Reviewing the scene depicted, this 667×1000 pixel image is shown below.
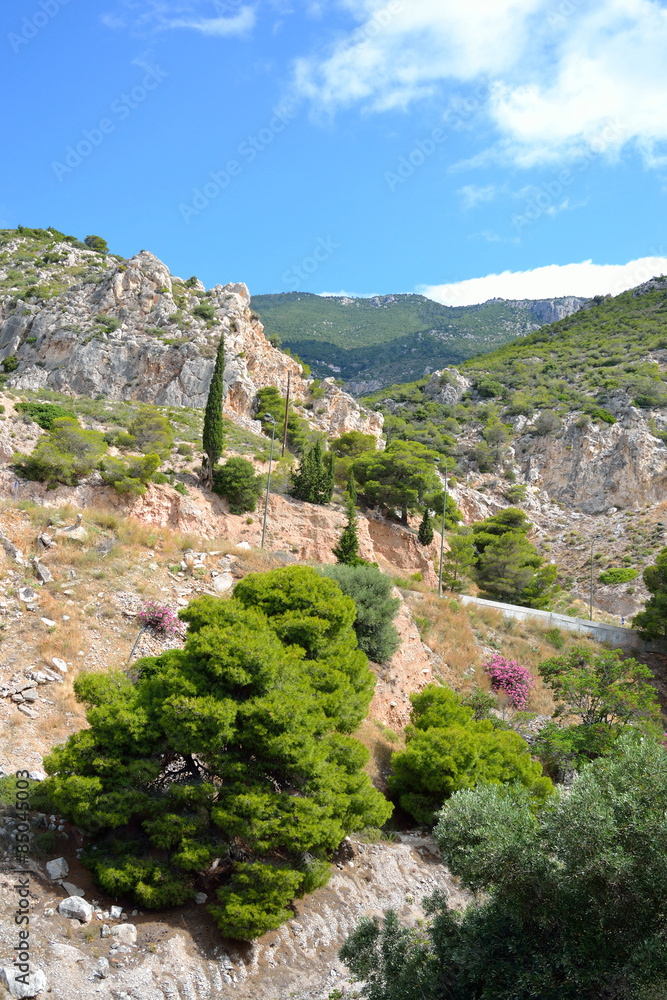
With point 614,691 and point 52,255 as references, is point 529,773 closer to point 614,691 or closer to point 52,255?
point 614,691

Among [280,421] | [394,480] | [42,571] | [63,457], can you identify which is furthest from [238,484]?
[280,421]

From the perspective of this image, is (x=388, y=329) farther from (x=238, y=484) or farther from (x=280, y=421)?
(x=238, y=484)

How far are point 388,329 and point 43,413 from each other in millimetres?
111499

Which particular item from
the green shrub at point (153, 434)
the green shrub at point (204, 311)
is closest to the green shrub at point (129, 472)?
the green shrub at point (153, 434)

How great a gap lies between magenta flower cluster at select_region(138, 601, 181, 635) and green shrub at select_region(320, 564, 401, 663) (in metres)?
5.30

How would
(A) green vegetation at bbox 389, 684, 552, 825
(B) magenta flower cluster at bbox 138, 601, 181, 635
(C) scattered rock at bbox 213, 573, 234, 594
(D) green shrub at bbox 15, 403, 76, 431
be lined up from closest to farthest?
(A) green vegetation at bbox 389, 684, 552, 825 < (B) magenta flower cluster at bbox 138, 601, 181, 635 < (C) scattered rock at bbox 213, 573, 234, 594 < (D) green shrub at bbox 15, 403, 76, 431

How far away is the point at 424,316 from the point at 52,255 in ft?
309

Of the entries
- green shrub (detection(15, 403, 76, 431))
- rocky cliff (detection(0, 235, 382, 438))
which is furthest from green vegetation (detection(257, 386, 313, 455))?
green shrub (detection(15, 403, 76, 431))

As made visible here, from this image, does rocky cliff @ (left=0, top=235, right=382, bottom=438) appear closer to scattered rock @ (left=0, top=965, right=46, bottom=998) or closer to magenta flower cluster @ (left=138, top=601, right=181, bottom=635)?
magenta flower cluster @ (left=138, top=601, right=181, bottom=635)

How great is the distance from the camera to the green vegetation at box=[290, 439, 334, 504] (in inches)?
1350

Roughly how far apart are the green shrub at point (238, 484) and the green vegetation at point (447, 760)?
16.1 metres

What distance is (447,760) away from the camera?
A: 1460cm

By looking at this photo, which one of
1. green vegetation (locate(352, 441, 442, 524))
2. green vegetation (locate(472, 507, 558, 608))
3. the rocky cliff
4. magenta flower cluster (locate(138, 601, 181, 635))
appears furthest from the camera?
the rocky cliff

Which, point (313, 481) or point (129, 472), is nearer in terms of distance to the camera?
point (129, 472)
